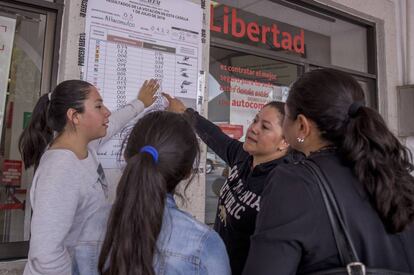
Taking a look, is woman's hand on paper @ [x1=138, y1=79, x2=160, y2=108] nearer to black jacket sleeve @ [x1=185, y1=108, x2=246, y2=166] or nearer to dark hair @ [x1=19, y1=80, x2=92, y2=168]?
black jacket sleeve @ [x1=185, y1=108, x2=246, y2=166]

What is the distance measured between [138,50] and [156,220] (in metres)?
1.52

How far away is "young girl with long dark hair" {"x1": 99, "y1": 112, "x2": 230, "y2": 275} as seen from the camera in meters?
0.91

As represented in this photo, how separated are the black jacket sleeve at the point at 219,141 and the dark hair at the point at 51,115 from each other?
0.67 meters

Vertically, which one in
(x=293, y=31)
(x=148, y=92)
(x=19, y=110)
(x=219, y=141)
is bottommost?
(x=219, y=141)

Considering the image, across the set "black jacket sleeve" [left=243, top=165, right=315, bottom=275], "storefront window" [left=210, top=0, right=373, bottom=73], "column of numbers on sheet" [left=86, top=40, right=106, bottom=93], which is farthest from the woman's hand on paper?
"black jacket sleeve" [left=243, top=165, right=315, bottom=275]

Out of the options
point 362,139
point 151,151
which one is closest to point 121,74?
point 151,151

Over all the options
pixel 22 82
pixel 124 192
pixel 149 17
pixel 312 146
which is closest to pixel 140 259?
pixel 124 192

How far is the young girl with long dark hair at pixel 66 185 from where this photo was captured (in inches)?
41.8

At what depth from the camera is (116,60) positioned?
2.13 meters

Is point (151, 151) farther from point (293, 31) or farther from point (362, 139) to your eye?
point (293, 31)

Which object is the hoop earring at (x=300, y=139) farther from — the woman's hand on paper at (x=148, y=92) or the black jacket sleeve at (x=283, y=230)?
the woman's hand on paper at (x=148, y=92)

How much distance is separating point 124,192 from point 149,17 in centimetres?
161

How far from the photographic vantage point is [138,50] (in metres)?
2.21

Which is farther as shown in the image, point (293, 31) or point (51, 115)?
point (293, 31)
